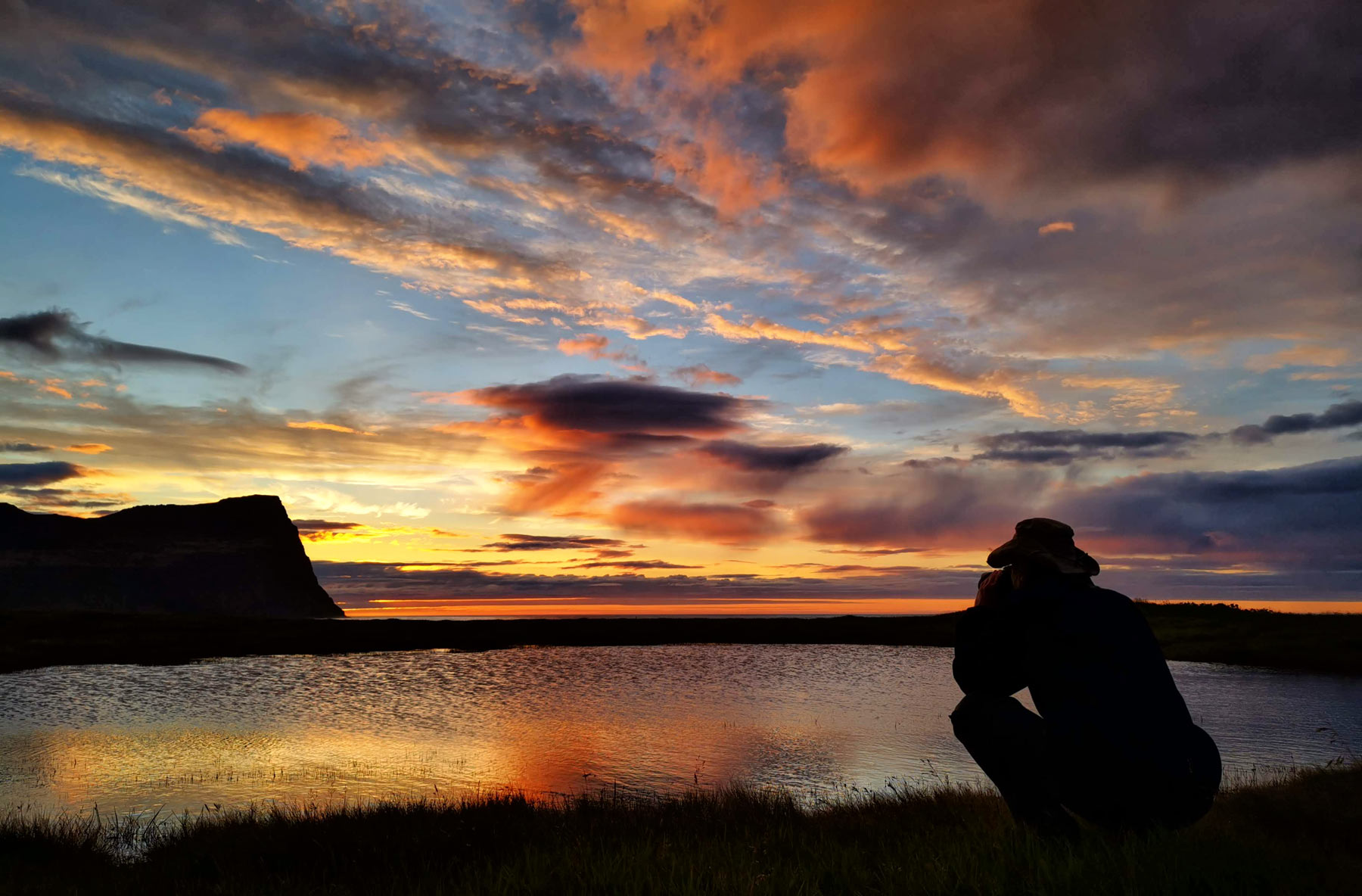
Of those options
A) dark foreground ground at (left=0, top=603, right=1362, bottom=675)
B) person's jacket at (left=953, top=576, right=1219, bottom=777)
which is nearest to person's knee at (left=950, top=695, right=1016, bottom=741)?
person's jacket at (left=953, top=576, right=1219, bottom=777)

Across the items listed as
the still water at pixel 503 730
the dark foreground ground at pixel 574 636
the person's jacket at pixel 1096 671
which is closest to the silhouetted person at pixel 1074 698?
the person's jacket at pixel 1096 671

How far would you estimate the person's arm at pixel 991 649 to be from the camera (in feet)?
18.7

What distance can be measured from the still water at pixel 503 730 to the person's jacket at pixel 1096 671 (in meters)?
12.8

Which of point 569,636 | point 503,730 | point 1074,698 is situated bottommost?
point 569,636

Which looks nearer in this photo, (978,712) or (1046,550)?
(1046,550)

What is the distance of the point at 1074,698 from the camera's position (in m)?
5.58

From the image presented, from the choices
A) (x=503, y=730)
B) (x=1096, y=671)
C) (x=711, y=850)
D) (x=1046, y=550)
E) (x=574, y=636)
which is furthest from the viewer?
(x=574, y=636)

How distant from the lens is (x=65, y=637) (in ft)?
197

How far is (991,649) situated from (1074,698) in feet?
2.00

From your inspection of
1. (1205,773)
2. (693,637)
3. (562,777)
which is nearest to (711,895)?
(1205,773)

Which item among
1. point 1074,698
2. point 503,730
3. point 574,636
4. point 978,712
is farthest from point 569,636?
point 1074,698

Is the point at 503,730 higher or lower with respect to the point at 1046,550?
lower

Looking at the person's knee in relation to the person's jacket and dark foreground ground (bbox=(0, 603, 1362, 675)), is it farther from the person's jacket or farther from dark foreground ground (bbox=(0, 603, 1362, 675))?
dark foreground ground (bbox=(0, 603, 1362, 675))

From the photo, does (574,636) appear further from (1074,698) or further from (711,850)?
(1074,698)
